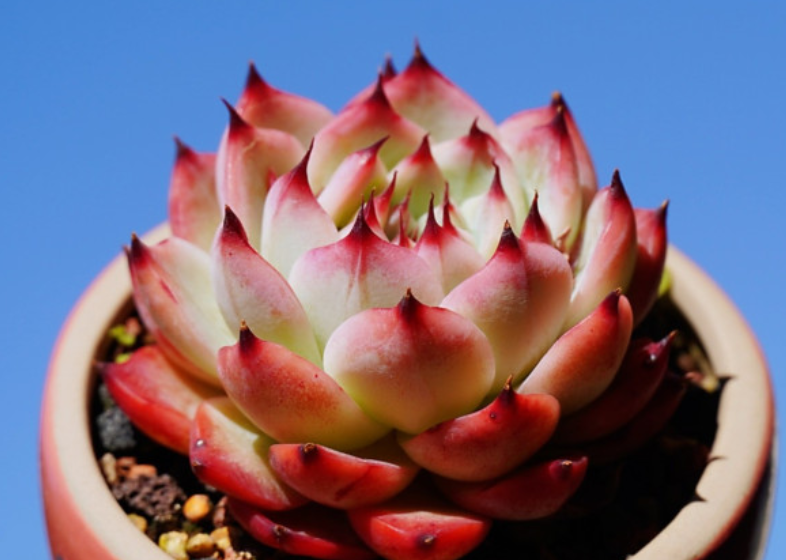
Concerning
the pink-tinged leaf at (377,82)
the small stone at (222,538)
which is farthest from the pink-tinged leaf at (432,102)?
the small stone at (222,538)

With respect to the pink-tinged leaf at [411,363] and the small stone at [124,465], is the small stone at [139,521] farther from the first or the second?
the pink-tinged leaf at [411,363]

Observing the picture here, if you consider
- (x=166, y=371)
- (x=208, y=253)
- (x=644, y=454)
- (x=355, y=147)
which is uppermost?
(x=355, y=147)

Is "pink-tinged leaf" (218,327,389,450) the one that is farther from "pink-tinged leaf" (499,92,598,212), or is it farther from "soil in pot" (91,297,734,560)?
"pink-tinged leaf" (499,92,598,212)

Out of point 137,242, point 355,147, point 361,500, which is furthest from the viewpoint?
point 355,147

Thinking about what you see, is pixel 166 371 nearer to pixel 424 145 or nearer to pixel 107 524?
pixel 107 524

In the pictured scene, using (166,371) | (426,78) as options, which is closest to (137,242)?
(166,371)

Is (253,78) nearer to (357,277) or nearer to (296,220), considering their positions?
(296,220)
